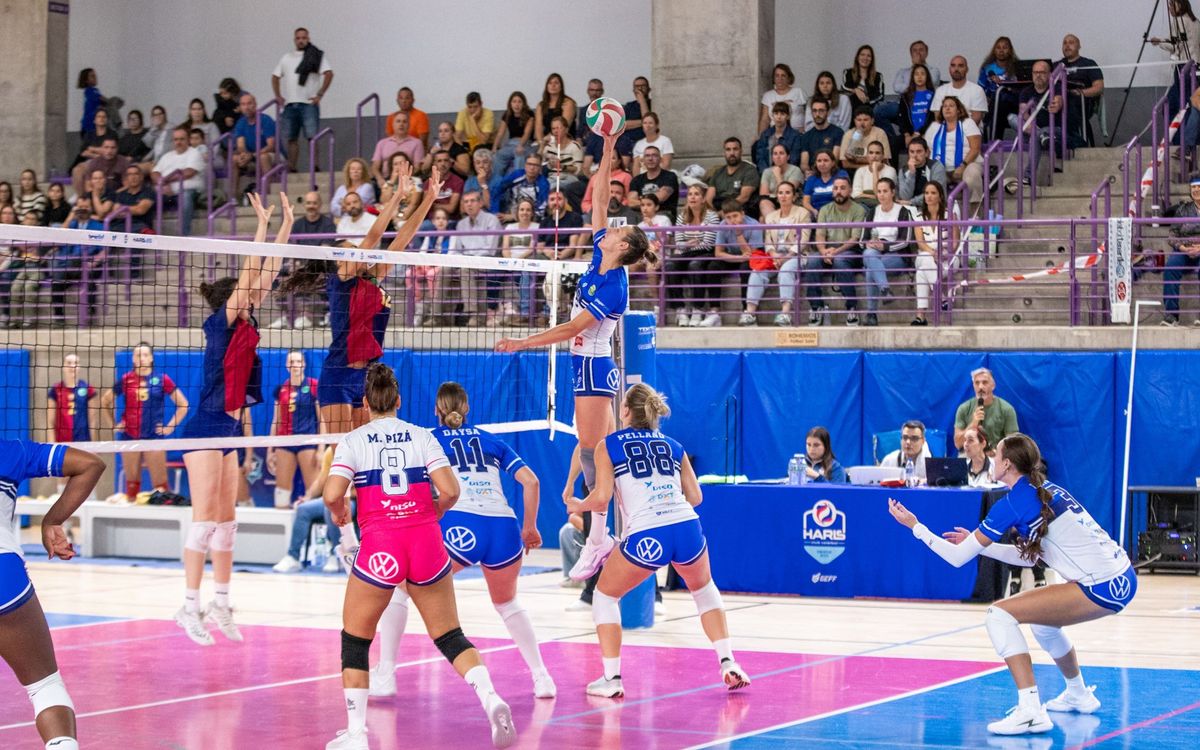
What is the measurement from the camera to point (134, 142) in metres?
24.2

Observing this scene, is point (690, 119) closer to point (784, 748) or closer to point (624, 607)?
point (624, 607)

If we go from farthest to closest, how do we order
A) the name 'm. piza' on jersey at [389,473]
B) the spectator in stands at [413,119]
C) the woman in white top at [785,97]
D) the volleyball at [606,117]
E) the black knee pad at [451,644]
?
the spectator in stands at [413,119] → the woman in white top at [785,97] → the volleyball at [606,117] → the black knee pad at [451,644] → the name 'm. piza' on jersey at [389,473]

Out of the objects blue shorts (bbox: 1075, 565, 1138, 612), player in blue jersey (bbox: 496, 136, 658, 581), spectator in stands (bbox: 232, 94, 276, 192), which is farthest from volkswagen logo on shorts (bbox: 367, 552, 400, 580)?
spectator in stands (bbox: 232, 94, 276, 192)

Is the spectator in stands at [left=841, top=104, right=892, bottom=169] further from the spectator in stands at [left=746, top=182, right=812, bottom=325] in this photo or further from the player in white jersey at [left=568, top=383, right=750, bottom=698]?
the player in white jersey at [left=568, top=383, right=750, bottom=698]

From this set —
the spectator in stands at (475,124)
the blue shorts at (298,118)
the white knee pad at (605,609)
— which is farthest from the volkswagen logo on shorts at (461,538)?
the blue shorts at (298,118)

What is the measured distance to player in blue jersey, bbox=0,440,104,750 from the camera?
611cm

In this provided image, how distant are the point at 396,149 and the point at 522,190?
2582 mm

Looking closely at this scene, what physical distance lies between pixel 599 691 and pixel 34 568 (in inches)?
359

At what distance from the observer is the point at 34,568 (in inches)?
635

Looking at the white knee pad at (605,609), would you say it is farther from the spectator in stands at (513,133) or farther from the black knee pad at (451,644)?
the spectator in stands at (513,133)

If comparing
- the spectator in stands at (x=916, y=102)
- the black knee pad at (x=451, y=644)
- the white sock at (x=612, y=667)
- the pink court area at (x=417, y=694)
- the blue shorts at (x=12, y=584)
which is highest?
the spectator in stands at (x=916, y=102)

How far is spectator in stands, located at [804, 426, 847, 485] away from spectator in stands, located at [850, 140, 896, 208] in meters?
4.29

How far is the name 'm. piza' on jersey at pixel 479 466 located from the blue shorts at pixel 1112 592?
119 inches

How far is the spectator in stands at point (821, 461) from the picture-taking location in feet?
48.5
